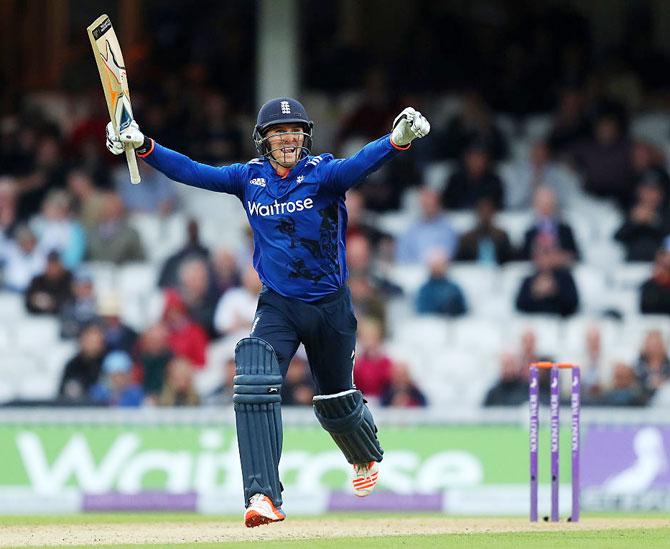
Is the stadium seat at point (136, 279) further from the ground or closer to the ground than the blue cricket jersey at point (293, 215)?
further from the ground

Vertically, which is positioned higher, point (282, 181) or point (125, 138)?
point (125, 138)

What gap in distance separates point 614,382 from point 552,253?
1886 mm

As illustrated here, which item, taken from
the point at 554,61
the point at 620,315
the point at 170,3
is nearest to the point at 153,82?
the point at 170,3

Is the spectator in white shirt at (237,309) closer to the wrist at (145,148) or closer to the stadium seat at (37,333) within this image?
the stadium seat at (37,333)

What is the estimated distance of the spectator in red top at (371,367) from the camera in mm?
13789

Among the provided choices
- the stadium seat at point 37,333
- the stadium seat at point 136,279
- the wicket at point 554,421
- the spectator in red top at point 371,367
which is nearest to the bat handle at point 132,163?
the wicket at point 554,421

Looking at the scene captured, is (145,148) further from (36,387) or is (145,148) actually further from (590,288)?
(590,288)

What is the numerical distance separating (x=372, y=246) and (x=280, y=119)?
7341mm

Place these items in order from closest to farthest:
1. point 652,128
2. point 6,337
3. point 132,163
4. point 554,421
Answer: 1. point 132,163
2. point 554,421
3. point 6,337
4. point 652,128

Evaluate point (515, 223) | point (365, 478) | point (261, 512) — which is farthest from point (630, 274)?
point (261, 512)

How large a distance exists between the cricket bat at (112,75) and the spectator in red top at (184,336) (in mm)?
5909

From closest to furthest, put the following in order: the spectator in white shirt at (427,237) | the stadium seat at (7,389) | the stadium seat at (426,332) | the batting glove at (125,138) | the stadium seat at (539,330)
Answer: the batting glove at (125,138)
the stadium seat at (7,389)
the stadium seat at (539,330)
the stadium seat at (426,332)
the spectator in white shirt at (427,237)

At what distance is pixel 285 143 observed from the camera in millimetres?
8281

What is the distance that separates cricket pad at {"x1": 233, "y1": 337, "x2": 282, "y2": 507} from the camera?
7.98m
